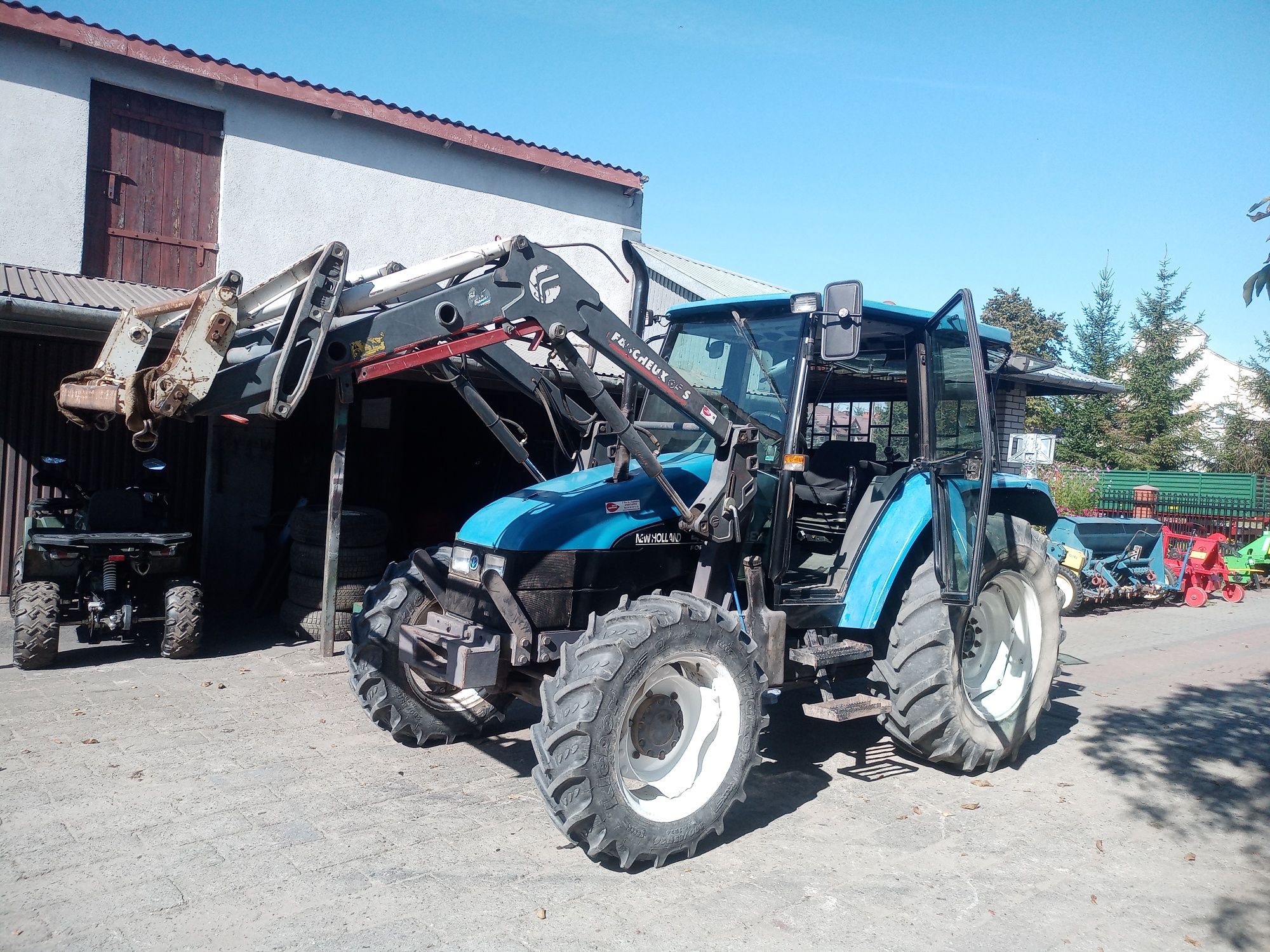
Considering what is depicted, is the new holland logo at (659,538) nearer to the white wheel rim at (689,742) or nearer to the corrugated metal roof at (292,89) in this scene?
the white wheel rim at (689,742)

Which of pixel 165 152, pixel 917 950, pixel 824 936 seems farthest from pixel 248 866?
pixel 165 152

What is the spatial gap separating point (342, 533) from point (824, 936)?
19.8 feet

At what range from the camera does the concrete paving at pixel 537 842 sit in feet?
11.3

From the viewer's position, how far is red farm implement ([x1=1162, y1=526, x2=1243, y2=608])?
12531 millimetres

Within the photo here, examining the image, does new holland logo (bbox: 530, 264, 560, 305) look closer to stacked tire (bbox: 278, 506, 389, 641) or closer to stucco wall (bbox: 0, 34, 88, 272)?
stacked tire (bbox: 278, 506, 389, 641)

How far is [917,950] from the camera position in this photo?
3365 millimetres

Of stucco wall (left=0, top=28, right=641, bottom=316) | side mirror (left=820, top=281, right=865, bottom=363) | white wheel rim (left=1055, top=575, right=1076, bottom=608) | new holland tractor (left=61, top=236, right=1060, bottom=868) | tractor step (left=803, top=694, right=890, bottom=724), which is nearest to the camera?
new holland tractor (left=61, top=236, right=1060, bottom=868)

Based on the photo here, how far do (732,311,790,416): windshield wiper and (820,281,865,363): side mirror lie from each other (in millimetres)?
438

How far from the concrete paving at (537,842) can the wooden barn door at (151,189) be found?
16.3 ft

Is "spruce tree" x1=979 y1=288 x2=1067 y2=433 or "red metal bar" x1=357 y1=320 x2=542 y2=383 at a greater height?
"spruce tree" x1=979 y1=288 x2=1067 y2=433

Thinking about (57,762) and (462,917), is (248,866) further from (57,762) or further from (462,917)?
(57,762)

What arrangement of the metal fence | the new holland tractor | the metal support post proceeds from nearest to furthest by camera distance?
the new holland tractor < the metal support post < the metal fence

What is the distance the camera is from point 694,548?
4.84m

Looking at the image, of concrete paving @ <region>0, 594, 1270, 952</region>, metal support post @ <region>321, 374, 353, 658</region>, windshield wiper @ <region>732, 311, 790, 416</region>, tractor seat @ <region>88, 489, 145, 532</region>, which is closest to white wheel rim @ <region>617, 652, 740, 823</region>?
concrete paving @ <region>0, 594, 1270, 952</region>
